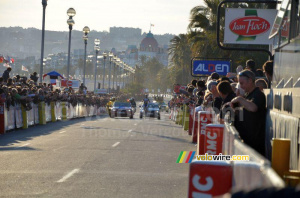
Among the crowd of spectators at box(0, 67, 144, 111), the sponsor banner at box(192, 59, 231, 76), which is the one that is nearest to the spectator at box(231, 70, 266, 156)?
the crowd of spectators at box(0, 67, 144, 111)

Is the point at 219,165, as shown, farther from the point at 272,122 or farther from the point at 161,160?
the point at 161,160

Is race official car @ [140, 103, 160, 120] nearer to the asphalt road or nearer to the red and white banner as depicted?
the asphalt road

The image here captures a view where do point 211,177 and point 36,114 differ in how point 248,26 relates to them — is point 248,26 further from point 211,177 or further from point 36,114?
point 36,114

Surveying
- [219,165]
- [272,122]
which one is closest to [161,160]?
[272,122]

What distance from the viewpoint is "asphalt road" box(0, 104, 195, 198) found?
9367mm

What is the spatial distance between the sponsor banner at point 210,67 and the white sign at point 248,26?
1675cm

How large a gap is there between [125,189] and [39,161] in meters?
4.27

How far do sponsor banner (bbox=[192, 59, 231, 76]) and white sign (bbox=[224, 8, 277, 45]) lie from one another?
16745 mm

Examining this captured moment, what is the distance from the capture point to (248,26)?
48.0ft

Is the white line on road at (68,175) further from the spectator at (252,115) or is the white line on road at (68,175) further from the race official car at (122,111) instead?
the race official car at (122,111)

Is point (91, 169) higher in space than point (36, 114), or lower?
lower

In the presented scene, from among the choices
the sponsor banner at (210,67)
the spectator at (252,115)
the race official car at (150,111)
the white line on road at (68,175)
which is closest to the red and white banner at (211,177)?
the spectator at (252,115)

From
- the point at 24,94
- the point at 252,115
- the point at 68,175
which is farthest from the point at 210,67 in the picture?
the point at 252,115

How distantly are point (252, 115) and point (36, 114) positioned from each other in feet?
78.6
